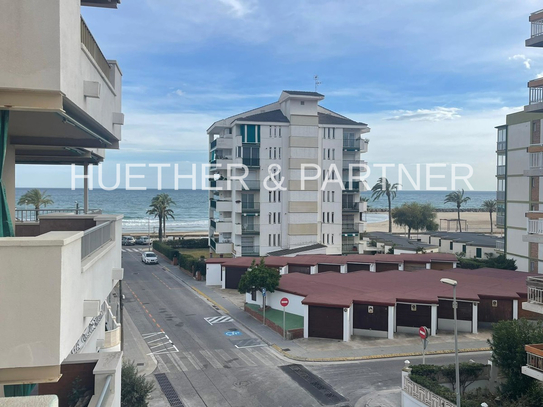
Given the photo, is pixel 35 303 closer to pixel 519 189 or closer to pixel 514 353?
pixel 514 353

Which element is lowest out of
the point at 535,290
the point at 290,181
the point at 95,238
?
the point at 535,290

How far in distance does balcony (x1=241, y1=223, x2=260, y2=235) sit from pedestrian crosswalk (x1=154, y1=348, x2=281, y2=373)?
30124 mm

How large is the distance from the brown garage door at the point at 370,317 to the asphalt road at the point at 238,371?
3.77 metres

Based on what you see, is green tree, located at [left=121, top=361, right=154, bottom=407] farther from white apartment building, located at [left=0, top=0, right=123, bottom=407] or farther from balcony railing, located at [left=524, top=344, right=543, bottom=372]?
balcony railing, located at [left=524, top=344, right=543, bottom=372]

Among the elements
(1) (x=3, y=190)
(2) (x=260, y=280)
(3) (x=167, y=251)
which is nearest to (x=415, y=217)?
(3) (x=167, y=251)

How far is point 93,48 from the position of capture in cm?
1009

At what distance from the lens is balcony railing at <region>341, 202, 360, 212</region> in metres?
59.6

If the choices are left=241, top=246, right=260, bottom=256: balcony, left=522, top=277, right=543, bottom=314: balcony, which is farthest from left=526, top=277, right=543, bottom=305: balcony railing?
left=241, top=246, right=260, bottom=256: balcony

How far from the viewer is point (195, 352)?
25.1m

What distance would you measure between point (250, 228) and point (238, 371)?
1332 inches

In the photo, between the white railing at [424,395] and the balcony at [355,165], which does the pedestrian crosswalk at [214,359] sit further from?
the balcony at [355,165]

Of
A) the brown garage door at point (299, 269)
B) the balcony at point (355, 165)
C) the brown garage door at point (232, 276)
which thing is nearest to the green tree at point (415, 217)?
the balcony at point (355, 165)

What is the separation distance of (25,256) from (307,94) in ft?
173

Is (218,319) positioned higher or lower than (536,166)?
lower
